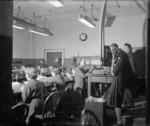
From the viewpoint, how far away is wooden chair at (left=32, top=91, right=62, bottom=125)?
1.45 meters

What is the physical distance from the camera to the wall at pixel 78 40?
118 cm

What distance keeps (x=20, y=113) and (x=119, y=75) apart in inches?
33.6

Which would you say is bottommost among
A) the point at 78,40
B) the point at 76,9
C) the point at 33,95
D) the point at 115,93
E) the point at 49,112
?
the point at 49,112

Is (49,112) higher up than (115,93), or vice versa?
(115,93)

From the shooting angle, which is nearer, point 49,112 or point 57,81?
point 49,112

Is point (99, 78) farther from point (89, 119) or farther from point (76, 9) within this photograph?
point (76, 9)

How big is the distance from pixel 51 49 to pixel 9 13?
2.65ft

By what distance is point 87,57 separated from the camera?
68.0 inches

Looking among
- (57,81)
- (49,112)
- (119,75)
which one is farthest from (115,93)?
(57,81)

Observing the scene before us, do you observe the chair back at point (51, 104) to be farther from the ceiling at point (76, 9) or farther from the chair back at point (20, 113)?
the ceiling at point (76, 9)

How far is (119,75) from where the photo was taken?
129 cm

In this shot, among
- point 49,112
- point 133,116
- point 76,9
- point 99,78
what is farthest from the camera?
point 76,9

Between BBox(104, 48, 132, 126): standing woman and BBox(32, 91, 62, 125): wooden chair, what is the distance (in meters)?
0.53

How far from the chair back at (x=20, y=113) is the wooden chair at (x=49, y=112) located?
0.30 feet
